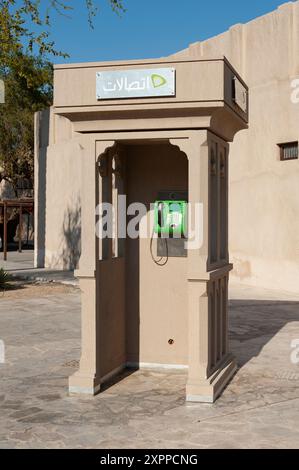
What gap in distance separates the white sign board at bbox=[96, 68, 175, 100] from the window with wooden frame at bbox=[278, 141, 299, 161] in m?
9.12

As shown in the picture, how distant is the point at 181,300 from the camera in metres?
7.05

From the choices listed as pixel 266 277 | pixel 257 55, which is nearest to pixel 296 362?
pixel 266 277

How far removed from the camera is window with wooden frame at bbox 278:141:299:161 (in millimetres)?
14492

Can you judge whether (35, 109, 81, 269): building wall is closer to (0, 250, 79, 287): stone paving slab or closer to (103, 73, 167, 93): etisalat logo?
(0, 250, 79, 287): stone paving slab

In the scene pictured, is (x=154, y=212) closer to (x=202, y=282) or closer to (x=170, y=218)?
(x=170, y=218)

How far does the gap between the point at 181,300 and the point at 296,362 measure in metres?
1.82

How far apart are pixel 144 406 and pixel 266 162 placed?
1031 centimetres

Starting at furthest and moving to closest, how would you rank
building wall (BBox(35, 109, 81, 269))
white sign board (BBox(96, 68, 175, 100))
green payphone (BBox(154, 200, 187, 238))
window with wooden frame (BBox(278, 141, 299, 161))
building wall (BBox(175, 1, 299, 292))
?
building wall (BBox(35, 109, 81, 269)), window with wooden frame (BBox(278, 141, 299, 161)), building wall (BBox(175, 1, 299, 292)), green payphone (BBox(154, 200, 187, 238)), white sign board (BBox(96, 68, 175, 100))

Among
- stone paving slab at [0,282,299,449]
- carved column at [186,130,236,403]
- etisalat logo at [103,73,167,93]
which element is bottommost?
stone paving slab at [0,282,299,449]

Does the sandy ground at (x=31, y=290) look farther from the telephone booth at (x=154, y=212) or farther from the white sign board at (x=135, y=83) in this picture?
the white sign board at (x=135, y=83)

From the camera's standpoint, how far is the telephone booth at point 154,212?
5.91 meters

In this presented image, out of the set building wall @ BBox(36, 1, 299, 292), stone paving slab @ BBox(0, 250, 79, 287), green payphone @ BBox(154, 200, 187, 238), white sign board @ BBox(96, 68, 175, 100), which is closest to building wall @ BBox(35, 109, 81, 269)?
stone paving slab @ BBox(0, 250, 79, 287)

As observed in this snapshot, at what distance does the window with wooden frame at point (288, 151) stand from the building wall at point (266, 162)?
0.12 metres
